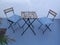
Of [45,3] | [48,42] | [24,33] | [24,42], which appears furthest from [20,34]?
[45,3]

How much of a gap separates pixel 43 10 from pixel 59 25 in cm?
94

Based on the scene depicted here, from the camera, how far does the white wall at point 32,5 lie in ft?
18.7

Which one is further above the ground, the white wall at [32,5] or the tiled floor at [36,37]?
the white wall at [32,5]

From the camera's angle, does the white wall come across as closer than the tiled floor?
No

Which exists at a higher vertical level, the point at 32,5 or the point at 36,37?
the point at 32,5

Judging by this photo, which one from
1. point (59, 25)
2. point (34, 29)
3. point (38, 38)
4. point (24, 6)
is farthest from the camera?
point (24, 6)

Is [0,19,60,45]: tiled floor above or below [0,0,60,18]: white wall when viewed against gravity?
below

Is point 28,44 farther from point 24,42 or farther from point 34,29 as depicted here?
point 34,29

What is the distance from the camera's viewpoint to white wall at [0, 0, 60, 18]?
18.7ft

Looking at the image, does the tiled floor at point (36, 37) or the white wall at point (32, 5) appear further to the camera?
the white wall at point (32, 5)

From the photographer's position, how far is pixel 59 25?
5312 millimetres

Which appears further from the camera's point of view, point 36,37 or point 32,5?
point 32,5

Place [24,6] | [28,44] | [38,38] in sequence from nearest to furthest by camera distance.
Result: 1. [28,44]
2. [38,38]
3. [24,6]

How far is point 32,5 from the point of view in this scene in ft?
18.9
